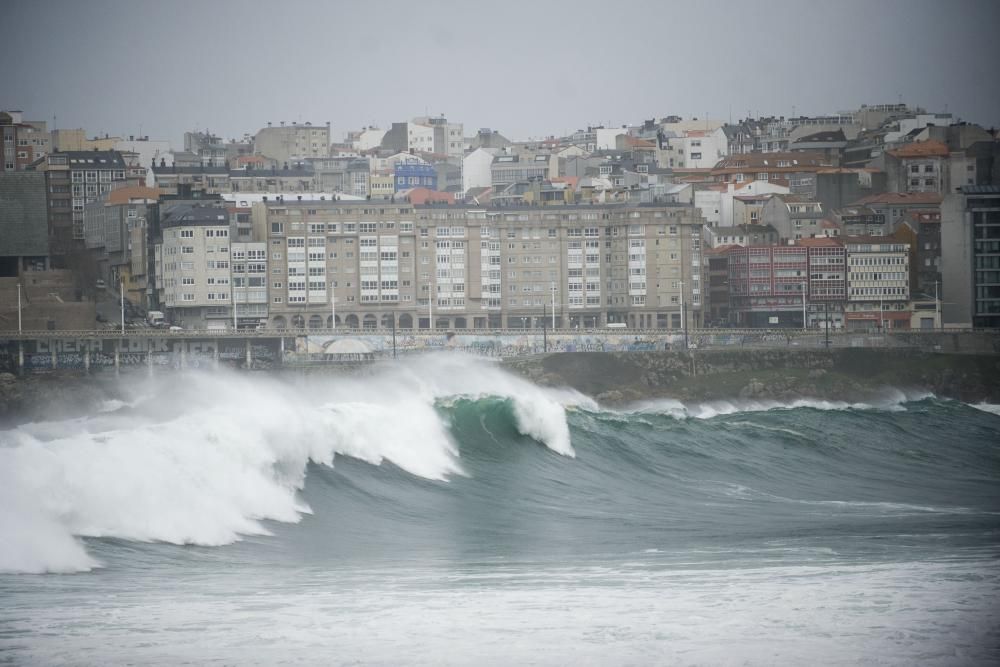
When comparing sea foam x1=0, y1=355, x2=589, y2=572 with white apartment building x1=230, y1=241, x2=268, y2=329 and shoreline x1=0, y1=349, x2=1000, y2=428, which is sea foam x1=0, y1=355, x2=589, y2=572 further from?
white apartment building x1=230, y1=241, x2=268, y2=329

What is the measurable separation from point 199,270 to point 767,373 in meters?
35.5

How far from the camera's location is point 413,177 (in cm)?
14288

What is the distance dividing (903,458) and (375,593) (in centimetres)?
3083

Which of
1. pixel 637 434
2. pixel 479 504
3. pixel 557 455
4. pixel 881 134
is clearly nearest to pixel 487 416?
pixel 557 455

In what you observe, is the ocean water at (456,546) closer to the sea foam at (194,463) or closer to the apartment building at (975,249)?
the sea foam at (194,463)

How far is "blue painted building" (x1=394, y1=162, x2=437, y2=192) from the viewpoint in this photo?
466 ft

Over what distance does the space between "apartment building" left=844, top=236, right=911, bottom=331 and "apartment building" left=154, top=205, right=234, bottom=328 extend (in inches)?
1452

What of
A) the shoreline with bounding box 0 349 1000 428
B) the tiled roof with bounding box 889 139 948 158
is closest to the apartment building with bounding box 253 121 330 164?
the tiled roof with bounding box 889 139 948 158

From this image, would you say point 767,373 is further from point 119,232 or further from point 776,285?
point 119,232

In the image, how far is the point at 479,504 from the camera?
112 feet

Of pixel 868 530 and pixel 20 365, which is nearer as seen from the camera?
pixel 868 530

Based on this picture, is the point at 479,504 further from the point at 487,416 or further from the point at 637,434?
the point at 637,434

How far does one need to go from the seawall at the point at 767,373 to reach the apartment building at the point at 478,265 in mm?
15088

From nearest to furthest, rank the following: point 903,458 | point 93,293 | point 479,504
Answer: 1. point 479,504
2. point 903,458
3. point 93,293
